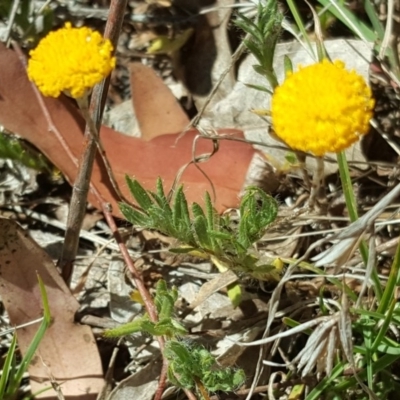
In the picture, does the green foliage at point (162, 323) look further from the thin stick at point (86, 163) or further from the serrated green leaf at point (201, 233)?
the thin stick at point (86, 163)

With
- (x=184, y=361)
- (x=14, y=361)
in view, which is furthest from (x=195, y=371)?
(x=14, y=361)

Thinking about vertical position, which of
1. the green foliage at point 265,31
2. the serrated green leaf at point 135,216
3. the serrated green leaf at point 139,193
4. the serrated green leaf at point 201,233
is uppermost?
the green foliage at point 265,31

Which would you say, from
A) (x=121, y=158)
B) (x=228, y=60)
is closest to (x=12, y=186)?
(x=121, y=158)

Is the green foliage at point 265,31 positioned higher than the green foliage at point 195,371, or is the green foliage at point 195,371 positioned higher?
the green foliage at point 265,31

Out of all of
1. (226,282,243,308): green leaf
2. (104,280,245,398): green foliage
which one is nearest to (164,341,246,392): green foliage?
(104,280,245,398): green foliage

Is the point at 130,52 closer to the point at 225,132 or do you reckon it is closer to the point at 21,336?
the point at 225,132

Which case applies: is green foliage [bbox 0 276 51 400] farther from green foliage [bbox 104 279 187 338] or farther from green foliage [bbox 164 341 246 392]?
green foliage [bbox 164 341 246 392]

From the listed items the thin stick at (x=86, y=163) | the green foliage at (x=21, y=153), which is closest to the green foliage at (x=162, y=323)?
the thin stick at (x=86, y=163)

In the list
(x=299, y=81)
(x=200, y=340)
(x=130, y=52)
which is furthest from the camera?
(x=130, y=52)
